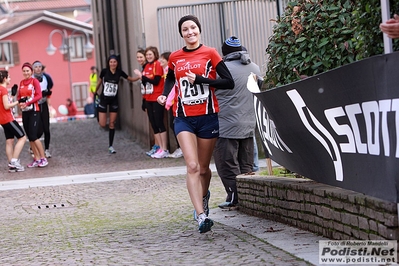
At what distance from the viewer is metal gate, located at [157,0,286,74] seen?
64.0 ft

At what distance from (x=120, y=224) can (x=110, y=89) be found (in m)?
9.87

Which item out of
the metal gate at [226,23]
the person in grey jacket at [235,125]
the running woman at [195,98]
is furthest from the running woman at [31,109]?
the running woman at [195,98]

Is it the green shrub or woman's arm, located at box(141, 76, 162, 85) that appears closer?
the green shrub

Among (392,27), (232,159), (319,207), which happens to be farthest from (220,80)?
(392,27)

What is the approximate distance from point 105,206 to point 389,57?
22.8ft

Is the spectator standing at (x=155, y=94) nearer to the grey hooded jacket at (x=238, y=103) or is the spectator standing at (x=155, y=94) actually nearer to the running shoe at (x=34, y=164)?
the running shoe at (x=34, y=164)

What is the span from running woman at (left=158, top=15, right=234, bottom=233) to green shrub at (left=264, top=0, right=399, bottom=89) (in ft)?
2.29

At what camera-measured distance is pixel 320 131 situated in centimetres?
721

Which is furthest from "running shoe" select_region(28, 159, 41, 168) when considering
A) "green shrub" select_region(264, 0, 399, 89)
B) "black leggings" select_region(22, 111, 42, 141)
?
"green shrub" select_region(264, 0, 399, 89)

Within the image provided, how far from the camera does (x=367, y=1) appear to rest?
22.4 feet

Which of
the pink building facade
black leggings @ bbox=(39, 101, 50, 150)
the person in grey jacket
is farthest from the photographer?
the pink building facade

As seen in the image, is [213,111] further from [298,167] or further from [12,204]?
[12,204]

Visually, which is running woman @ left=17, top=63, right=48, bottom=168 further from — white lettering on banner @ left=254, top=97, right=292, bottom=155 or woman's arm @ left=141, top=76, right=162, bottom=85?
white lettering on banner @ left=254, top=97, right=292, bottom=155

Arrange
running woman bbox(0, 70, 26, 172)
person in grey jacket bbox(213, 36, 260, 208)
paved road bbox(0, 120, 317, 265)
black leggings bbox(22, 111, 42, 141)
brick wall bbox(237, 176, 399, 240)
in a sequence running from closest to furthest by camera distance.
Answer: brick wall bbox(237, 176, 399, 240) → paved road bbox(0, 120, 317, 265) → person in grey jacket bbox(213, 36, 260, 208) → running woman bbox(0, 70, 26, 172) → black leggings bbox(22, 111, 42, 141)
